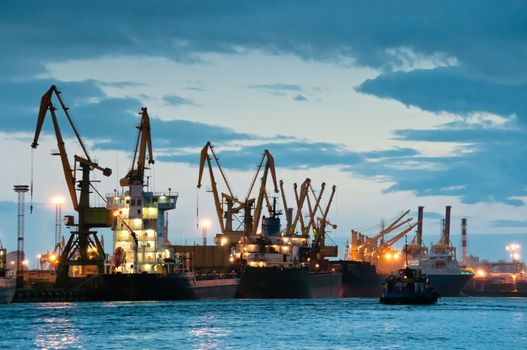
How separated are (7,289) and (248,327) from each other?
143ft

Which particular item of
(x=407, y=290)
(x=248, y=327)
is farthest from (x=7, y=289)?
(x=407, y=290)

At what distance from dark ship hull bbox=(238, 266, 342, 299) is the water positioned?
20967mm

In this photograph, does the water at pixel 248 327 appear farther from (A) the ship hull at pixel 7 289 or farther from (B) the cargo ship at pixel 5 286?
(B) the cargo ship at pixel 5 286

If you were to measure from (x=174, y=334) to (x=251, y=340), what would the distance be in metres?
7.95

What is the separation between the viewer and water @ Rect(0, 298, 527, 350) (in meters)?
92.0

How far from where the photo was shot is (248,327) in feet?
351

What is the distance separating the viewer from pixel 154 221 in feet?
516

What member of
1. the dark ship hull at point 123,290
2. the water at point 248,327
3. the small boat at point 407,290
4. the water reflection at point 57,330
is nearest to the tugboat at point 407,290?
the small boat at point 407,290

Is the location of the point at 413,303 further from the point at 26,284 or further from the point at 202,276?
the point at 26,284

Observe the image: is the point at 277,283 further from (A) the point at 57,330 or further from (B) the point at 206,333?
(A) the point at 57,330

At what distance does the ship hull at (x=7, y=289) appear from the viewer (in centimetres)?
13648

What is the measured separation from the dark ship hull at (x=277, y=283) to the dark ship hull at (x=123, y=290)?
13.8 metres

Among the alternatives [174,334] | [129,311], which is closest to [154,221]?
[129,311]

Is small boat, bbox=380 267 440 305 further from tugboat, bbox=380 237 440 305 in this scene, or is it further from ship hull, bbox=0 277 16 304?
ship hull, bbox=0 277 16 304
